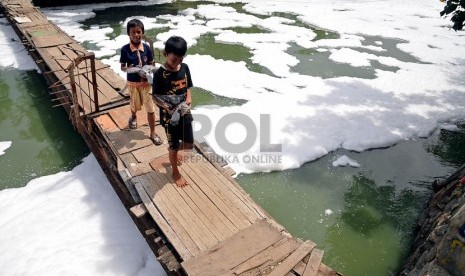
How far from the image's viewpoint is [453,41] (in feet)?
52.9

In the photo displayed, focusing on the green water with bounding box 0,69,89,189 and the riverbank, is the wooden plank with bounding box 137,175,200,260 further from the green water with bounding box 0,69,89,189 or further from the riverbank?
the green water with bounding box 0,69,89,189

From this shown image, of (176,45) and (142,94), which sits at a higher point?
(176,45)

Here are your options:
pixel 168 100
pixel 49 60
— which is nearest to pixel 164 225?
pixel 168 100

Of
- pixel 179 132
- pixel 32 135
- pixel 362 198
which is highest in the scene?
pixel 179 132

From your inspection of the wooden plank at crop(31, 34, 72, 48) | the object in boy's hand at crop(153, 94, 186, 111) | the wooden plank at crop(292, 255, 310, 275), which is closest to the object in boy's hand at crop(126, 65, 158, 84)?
the object in boy's hand at crop(153, 94, 186, 111)

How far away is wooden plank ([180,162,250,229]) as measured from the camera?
4668 millimetres

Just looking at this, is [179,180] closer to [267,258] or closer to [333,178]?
[267,258]

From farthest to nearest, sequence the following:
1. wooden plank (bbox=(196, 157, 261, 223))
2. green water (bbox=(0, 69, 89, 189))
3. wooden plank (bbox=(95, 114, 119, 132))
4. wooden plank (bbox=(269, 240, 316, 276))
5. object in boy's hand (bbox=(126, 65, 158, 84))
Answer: green water (bbox=(0, 69, 89, 189)) → wooden plank (bbox=(95, 114, 119, 132)) → object in boy's hand (bbox=(126, 65, 158, 84)) → wooden plank (bbox=(196, 157, 261, 223)) → wooden plank (bbox=(269, 240, 316, 276))

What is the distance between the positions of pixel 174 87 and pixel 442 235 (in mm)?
4225

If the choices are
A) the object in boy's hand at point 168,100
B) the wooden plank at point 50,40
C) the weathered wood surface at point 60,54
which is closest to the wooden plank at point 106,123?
the weathered wood surface at point 60,54

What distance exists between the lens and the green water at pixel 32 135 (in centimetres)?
732

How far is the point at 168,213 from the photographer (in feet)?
15.6

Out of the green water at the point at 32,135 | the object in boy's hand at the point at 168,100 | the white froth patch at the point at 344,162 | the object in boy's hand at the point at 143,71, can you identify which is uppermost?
the object in boy's hand at the point at 143,71

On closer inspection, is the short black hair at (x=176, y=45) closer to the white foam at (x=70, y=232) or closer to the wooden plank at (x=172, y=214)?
the wooden plank at (x=172, y=214)
